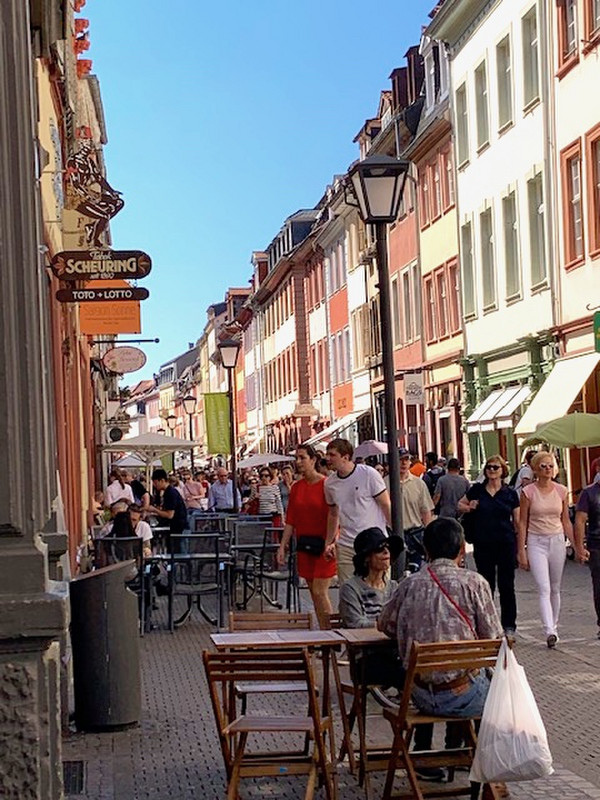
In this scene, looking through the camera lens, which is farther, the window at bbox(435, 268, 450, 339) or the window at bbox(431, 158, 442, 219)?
the window at bbox(431, 158, 442, 219)

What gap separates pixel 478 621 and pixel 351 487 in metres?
5.54

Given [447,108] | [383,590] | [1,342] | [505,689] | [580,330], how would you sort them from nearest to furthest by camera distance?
[1,342], [505,689], [383,590], [580,330], [447,108]

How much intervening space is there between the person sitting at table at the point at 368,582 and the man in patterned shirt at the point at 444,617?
→ 1.55 m

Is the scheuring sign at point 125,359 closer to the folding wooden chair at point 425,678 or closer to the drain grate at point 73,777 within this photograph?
the drain grate at point 73,777

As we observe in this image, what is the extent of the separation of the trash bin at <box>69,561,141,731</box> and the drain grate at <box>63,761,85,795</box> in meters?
0.97

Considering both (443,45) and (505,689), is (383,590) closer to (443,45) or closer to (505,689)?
(505,689)

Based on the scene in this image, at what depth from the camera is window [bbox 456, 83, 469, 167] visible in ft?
129

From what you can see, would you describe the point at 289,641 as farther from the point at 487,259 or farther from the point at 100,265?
the point at 487,259

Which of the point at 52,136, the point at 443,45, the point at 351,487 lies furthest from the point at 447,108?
the point at 351,487

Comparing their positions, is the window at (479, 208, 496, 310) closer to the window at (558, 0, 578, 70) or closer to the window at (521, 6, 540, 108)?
the window at (521, 6, 540, 108)

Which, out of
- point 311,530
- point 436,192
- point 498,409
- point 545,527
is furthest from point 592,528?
point 436,192

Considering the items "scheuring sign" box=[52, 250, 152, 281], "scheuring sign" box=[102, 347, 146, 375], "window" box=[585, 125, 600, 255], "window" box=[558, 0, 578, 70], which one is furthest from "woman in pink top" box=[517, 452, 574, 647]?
"scheuring sign" box=[102, 347, 146, 375]

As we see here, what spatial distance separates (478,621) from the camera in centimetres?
824

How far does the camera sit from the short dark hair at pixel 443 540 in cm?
844
